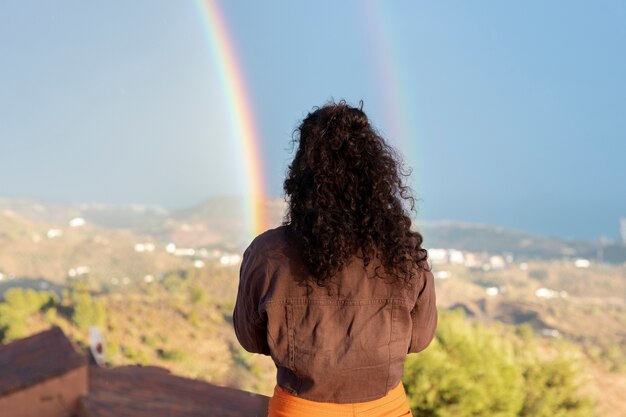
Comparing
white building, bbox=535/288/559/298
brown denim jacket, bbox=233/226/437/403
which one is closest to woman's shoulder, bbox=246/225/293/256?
brown denim jacket, bbox=233/226/437/403

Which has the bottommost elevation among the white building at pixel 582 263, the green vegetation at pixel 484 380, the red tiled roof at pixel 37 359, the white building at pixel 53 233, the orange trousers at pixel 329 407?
the green vegetation at pixel 484 380

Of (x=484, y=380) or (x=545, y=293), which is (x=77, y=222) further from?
(x=484, y=380)

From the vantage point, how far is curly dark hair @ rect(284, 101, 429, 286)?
1.57 meters

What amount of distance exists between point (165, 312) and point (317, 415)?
26.3 meters

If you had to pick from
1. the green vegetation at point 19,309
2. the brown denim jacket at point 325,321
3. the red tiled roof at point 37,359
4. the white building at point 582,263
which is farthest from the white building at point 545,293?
the brown denim jacket at point 325,321

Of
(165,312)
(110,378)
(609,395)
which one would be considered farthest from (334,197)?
(165,312)

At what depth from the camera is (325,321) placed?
5.18 ft

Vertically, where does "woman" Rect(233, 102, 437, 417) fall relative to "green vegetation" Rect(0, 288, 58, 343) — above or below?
above

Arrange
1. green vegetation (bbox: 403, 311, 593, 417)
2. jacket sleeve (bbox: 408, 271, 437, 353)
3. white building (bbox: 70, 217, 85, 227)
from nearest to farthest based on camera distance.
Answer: jacket sleeve (bbox: 408, 271, 437, 353) < green vegetation (bbox: 403, 311, 593, 417) < white building (bbox: 70, 217, 85, 227)

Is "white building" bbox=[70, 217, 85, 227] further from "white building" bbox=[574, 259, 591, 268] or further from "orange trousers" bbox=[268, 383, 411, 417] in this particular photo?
"orange trousers" bbox=[268, 383, 411, 417]

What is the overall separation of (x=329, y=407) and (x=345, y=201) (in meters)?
0.53

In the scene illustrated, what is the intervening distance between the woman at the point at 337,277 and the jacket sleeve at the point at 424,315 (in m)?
0.05

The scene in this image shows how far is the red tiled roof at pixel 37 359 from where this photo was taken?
3957mm

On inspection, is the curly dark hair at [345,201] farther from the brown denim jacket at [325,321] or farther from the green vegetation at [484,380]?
the green vegetation at [484,380]
